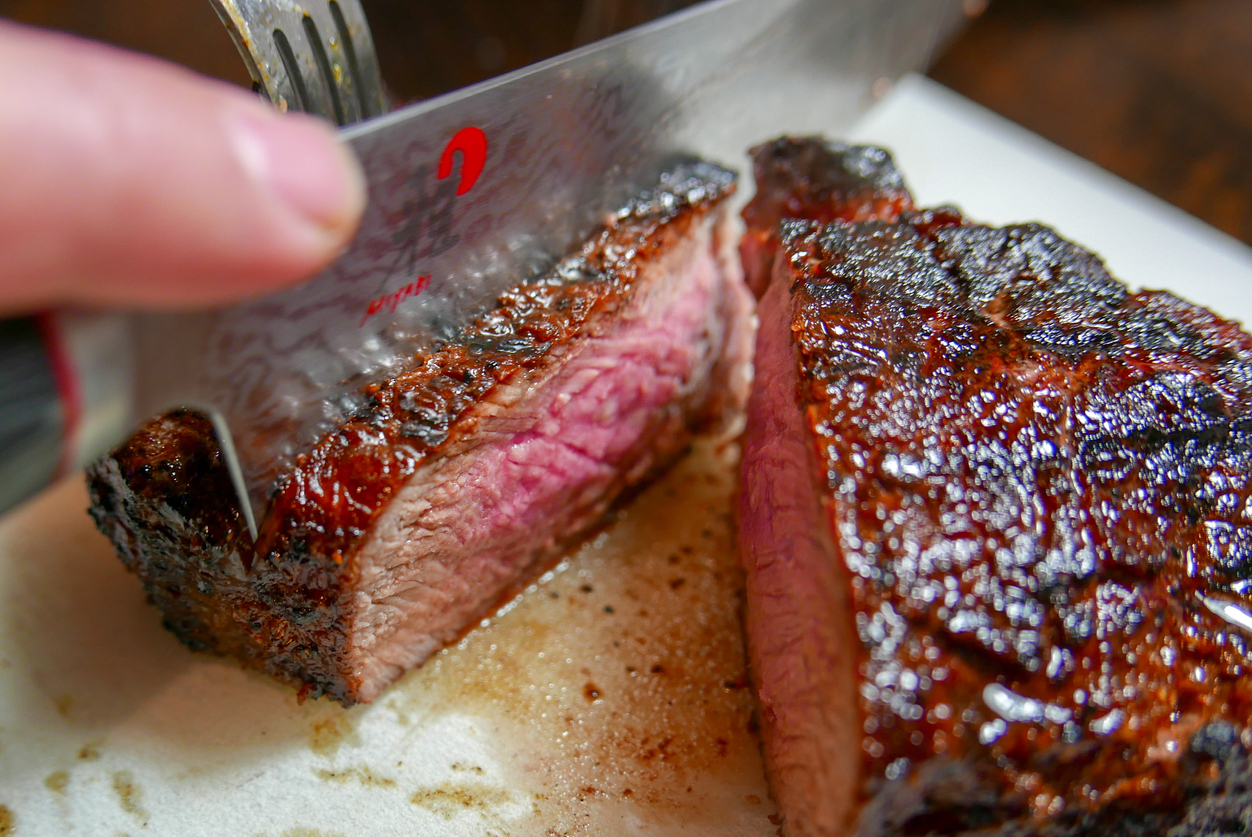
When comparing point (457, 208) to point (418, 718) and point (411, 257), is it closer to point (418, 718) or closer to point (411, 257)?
point (411, 257)

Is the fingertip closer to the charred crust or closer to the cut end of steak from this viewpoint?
the charred crust

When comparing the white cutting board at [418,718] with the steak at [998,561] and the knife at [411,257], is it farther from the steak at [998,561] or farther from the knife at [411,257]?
the knife at [411,257]

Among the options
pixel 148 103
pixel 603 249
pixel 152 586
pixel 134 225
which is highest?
pixel 148 103

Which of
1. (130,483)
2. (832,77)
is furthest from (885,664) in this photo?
(832,77)

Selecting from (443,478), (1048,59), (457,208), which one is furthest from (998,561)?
(1048,59)

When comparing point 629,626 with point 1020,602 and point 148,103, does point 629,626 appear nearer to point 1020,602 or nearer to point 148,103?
point 1020,602

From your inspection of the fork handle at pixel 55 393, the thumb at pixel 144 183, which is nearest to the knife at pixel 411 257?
the fork handle at pixel 55 393
